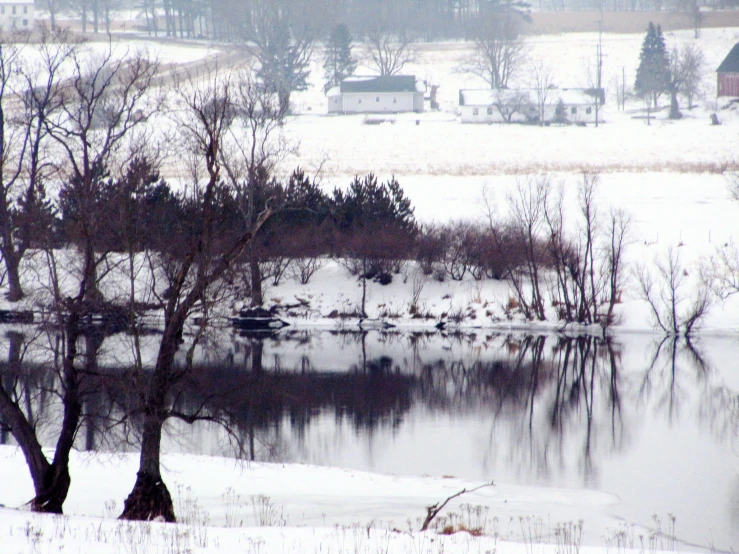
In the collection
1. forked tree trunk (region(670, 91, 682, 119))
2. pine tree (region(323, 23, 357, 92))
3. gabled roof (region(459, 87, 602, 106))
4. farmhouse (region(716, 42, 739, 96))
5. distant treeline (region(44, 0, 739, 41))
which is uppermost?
distant treeline (region(44, 0, 739, 41))

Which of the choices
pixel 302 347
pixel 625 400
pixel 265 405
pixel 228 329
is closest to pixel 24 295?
pixel 228 329

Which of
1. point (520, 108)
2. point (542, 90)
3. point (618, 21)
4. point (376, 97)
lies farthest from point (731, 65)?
point (618, 21)

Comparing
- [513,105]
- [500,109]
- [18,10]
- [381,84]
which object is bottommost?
[500,109]

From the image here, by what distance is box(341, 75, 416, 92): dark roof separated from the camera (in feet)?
282

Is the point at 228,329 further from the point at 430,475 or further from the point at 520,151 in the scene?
the point at 520,151

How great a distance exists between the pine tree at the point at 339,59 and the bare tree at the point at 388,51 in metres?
5.36

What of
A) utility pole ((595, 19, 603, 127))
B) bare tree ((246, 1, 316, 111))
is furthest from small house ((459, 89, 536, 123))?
bare tree ((246, 1, 316, 111))

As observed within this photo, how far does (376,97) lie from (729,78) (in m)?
35.1

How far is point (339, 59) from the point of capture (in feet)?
306

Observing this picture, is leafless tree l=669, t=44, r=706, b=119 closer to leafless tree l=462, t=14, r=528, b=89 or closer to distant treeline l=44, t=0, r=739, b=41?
leafless tree l=462, t=14, r=528, b=89

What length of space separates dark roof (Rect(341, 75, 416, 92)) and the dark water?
54.7 m

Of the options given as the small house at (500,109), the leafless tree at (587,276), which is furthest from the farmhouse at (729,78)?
the leafless tree at (587,276)

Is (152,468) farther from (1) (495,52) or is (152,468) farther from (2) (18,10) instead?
(2) (18,10)

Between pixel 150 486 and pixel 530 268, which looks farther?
pixel 530 268
